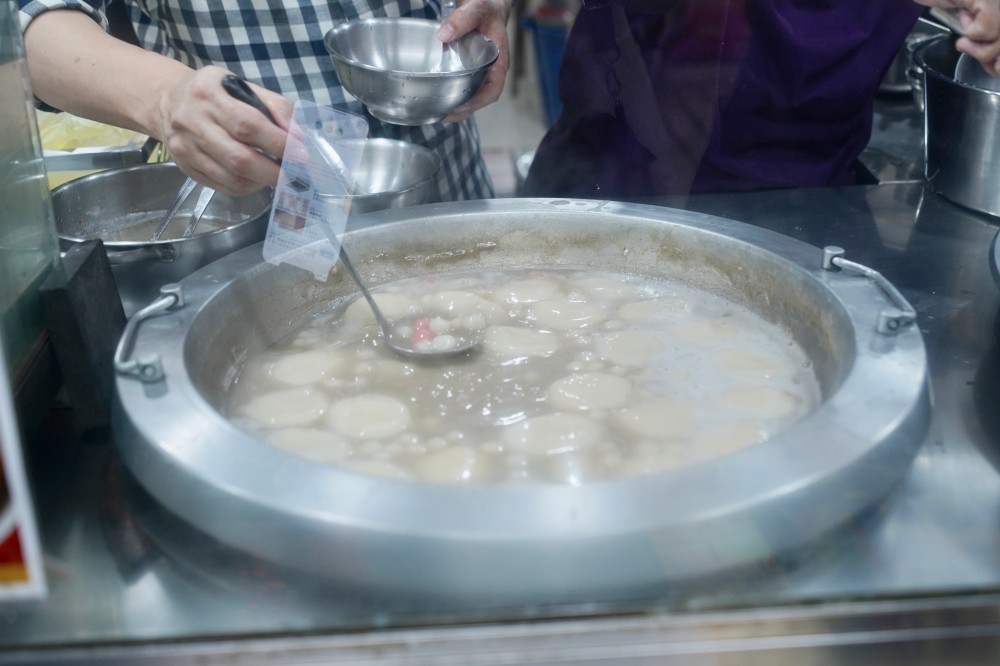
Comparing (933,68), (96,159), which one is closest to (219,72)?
(96,159)

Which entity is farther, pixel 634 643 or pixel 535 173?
pixel 535 173

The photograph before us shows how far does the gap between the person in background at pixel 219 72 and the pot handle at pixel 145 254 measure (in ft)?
0.44

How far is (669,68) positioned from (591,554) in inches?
52.1

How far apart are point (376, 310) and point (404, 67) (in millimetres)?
505

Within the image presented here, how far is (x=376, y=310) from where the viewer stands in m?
1.36

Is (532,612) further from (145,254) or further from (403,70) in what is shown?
(403,70)

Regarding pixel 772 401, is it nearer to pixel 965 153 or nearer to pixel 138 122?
pixel 965 153

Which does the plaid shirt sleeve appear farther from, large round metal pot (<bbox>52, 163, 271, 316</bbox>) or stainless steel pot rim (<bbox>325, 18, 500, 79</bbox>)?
stainless steel pot rim (<bbox>325, 18, 500, 79</bbox>)

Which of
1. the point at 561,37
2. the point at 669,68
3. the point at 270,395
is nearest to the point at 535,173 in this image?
the point at 669,68

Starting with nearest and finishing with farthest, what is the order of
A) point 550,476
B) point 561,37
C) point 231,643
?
point 231,643
point 550,476
point 561,37

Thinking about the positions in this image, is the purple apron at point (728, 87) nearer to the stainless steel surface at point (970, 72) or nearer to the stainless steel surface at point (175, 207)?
the stainless steel surface at point (970, 72)

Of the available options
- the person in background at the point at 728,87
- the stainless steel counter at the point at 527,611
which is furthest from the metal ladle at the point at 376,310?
the person in background at the point at 728,87

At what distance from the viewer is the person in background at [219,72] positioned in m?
1.20

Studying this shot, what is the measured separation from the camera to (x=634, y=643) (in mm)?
776
